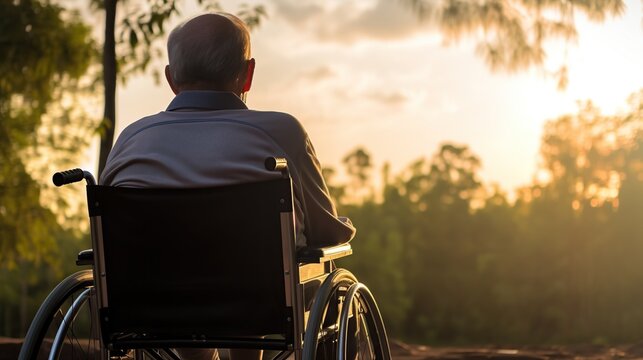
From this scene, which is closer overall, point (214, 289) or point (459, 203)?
point (214, 289)

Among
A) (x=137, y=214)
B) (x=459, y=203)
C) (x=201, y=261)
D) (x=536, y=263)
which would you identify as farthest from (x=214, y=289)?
(x=459, y=203)

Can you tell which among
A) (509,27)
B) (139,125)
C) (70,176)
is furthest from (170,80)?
(509,27)

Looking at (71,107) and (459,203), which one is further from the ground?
(71,107)

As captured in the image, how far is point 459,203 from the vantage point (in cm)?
5431

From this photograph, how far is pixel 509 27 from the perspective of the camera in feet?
27.4

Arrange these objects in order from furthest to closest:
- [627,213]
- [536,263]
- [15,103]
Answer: [536,263]
[627,213]
[15,103]

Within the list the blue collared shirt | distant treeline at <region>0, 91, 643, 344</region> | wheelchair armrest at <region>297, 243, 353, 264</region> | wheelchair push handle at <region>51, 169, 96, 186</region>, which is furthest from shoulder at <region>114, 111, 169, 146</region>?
distant treeline at <region>0, 91, 643, 344</region>

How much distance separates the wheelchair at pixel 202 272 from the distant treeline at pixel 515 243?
38.0 metres

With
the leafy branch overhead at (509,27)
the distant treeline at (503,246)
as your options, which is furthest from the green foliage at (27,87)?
the distant treeline at (503,246)

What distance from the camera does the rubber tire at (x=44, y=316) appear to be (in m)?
2.86

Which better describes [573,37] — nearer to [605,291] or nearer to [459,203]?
[605,291]

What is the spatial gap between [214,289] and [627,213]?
40737mm

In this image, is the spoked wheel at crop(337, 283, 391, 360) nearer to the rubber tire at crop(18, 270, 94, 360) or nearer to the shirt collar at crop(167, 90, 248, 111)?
the shirt collar at crop(167, 90, 248, 111)

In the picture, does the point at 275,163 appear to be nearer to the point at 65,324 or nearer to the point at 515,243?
the point at 65,324
